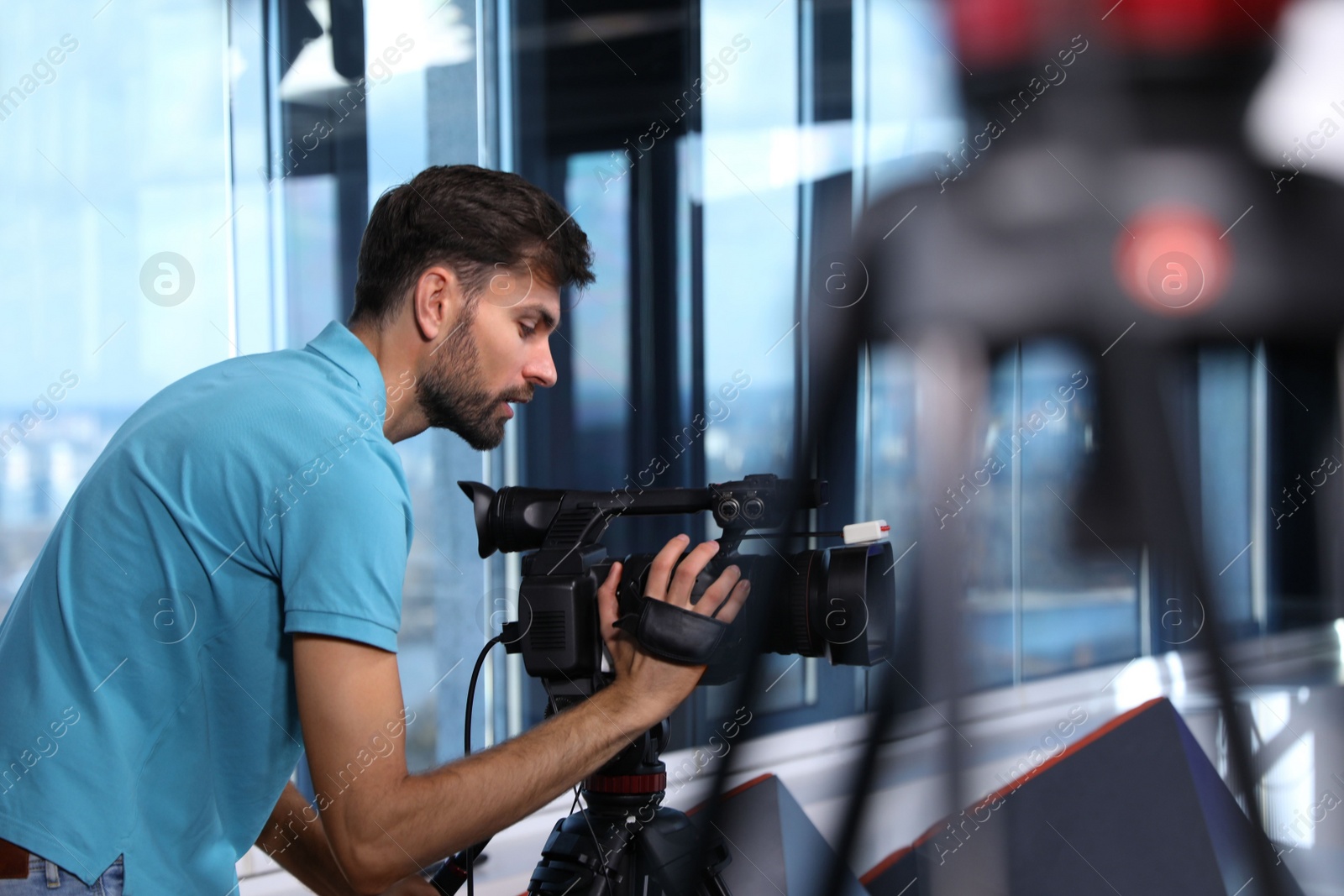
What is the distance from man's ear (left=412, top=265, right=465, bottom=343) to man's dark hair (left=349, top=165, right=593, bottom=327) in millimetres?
10

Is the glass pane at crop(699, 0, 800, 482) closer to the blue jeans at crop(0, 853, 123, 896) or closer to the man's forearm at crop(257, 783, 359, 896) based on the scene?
the man's forearm at crop(257, 783, 359, 896)

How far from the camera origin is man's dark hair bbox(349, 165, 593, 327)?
1081 millimetres

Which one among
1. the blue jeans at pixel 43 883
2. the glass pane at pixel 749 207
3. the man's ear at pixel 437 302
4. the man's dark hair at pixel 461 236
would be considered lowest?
the blue jeans at pixel 43 883

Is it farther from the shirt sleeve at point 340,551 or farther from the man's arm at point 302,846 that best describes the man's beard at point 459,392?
the man's arm at point 302,846

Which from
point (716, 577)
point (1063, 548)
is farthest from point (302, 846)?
point (1063, 548)

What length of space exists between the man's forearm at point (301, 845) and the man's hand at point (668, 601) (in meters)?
0.42

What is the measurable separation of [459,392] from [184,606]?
0.32 metres

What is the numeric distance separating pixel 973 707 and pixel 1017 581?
0.28m

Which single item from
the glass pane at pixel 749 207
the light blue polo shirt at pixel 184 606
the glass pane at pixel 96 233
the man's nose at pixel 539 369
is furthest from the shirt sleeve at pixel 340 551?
the glass pane at pixel 749 207

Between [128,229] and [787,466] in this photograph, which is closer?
[787,466]

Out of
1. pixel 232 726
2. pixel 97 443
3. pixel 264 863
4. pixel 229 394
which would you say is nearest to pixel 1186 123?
→ pixel 229 394

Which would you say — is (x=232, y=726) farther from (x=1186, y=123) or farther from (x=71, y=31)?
(x=71, y=31)

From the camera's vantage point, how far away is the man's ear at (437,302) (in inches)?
→ 42.0

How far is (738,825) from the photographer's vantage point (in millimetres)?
1495
